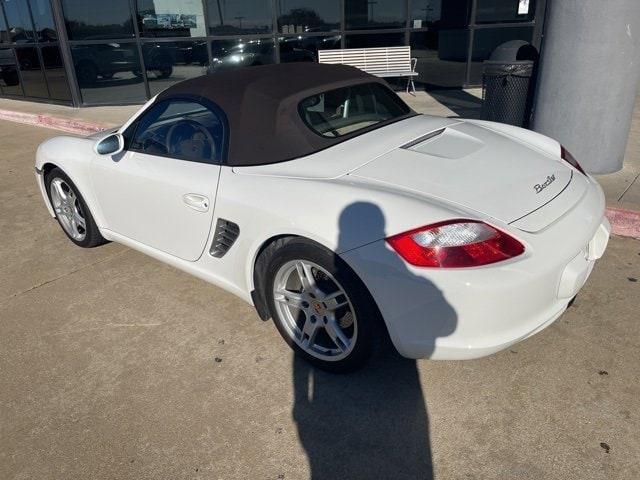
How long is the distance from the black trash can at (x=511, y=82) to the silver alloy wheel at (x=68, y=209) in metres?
4.51

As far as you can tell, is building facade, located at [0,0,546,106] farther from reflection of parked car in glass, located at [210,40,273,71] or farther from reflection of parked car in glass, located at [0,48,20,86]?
reflection of parked car in glass, located at [0,48,20,86]

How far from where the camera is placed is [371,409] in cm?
251

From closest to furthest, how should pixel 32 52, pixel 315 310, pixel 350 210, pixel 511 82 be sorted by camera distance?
pixel 350 210 → pixel 315 310 → pixel 511 82 → pixel 32 52

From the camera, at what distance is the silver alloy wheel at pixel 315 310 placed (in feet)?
8.40

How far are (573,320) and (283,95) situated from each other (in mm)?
2201

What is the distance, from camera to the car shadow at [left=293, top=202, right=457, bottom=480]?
7.15 ft

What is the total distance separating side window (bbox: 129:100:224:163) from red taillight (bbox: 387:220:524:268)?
1336 millimetres

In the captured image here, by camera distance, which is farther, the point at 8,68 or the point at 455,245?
the point at 8,68

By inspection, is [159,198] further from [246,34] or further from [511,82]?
[246,34]

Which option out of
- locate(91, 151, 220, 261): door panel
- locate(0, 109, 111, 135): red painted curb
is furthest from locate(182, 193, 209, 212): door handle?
locate(0, 109, 111, 135): red painted curb

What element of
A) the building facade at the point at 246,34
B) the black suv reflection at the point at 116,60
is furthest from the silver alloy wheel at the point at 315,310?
the black suv reflection at the point at 116,60

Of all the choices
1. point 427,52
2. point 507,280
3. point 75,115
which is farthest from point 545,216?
point 75,115

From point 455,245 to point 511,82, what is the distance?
4218 mm

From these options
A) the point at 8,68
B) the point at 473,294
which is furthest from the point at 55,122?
the point at 473,294
